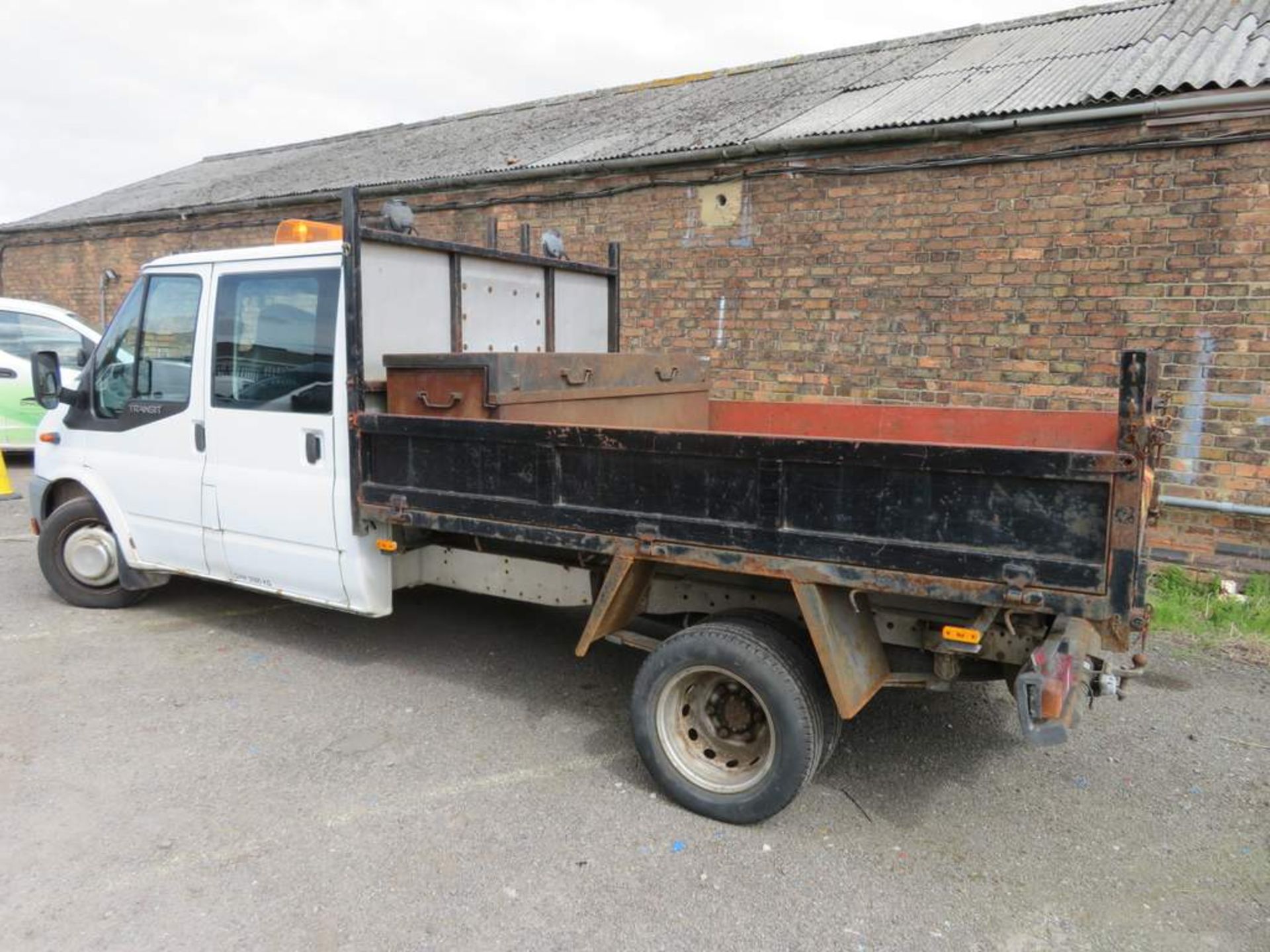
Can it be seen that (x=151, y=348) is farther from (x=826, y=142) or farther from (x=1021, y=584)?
(x=826, y=142)

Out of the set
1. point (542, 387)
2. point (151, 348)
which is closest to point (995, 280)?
point (542, 387)

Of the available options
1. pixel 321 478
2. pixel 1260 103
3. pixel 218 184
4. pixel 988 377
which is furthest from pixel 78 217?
pixel 1260 103

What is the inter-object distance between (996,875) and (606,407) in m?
2.61

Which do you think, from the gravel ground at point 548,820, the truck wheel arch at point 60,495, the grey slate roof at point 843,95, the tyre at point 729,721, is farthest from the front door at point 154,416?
the grey slate roof at point 843,95

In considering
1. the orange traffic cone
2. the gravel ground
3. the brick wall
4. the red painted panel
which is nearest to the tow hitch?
the gravel ground

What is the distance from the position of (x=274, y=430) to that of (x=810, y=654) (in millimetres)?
2784

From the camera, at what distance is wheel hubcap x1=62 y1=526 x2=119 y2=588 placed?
532 centimetres

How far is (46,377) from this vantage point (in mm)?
5117

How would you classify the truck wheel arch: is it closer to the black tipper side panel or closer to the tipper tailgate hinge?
the black tipper side panel

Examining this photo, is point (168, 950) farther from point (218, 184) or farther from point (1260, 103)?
point (218, 184)

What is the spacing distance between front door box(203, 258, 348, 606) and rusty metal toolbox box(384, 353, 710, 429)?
0.45 m

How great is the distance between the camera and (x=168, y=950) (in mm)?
2520

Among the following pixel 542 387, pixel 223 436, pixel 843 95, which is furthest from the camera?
pixel 843 95

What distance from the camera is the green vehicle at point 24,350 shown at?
988 centimetres
